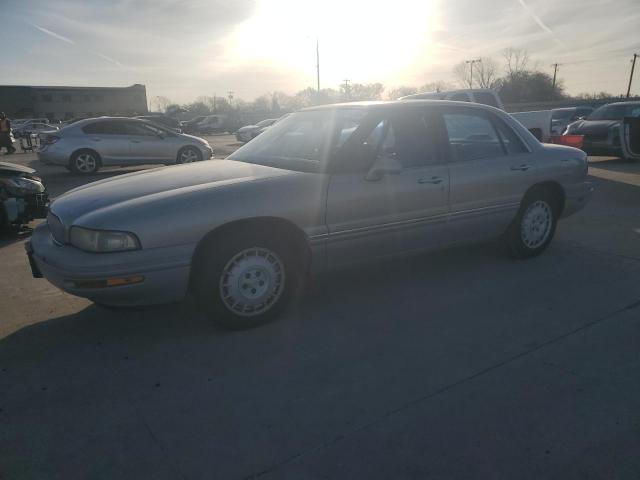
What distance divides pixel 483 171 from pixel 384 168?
1215mm

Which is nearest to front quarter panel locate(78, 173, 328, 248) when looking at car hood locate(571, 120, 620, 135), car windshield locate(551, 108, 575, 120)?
car hood locate(571, 120, 620, 135)

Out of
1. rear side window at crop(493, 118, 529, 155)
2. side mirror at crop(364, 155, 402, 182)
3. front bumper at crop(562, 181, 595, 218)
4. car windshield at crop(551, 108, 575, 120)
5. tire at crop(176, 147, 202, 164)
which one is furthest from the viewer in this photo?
car windshield at crop(551, 108, 575, 120)

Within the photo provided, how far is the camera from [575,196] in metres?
4.99

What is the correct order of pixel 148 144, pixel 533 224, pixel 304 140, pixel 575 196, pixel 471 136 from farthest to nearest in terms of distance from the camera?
pixel 148 144 → pixel 575 196 → pixel 533 224 → pixel 471 136 → pixel 304 140

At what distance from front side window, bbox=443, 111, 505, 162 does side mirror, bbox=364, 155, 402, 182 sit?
820mm

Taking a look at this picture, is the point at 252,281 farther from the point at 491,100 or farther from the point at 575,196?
the point at 491,100

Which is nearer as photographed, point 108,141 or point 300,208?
point 300,208

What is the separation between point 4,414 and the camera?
2551mm

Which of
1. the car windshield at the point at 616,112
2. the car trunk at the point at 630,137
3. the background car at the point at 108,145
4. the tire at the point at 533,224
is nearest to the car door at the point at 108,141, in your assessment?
the background car at the point at 108,145

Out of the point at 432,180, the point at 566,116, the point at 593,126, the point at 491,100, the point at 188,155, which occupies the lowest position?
the point at 188,155

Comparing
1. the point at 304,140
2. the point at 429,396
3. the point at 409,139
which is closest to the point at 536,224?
the point at 409,139

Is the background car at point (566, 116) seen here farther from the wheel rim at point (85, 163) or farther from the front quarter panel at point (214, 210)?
the front quarter panel at point (214, 210)

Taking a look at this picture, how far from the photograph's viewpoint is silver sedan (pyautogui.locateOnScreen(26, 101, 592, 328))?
3033 mm

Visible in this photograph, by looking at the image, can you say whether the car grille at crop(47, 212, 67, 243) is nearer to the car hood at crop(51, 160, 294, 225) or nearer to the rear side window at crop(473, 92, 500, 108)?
the car hood at crop(51, 160, 294, 225)
